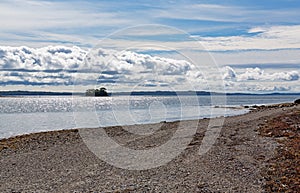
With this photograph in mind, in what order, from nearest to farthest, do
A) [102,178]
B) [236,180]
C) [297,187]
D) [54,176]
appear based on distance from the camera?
[297,187], [236,180], [102,178], [54,176]

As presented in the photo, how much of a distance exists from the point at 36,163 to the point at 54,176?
16.5ft

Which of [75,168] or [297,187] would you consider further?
[75,168]

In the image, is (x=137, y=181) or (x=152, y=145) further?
(x=152, y=145)

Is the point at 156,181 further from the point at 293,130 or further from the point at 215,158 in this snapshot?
the point at 293,130

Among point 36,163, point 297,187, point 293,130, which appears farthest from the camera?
point 293,130

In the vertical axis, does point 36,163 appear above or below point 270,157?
below

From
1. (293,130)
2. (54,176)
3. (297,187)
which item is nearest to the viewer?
(297,187)

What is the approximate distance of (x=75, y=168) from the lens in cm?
2277

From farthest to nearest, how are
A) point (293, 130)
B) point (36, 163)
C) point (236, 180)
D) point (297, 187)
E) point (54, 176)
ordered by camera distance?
point (293, 130) < point (36, 163) < point (54, 176) < point (236, 180) < point (297, 187)

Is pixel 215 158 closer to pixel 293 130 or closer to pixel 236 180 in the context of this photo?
pixel 236 180

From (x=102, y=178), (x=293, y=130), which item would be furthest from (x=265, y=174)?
(x=293, y=130)

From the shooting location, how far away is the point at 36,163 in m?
25.6

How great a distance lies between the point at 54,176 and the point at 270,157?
1121cm

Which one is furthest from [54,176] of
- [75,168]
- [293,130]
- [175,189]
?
[293,130]
